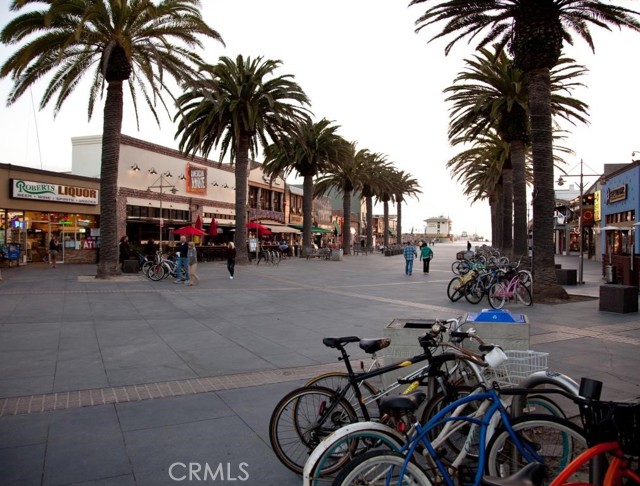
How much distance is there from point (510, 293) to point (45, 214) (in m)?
25.2

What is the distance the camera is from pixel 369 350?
393 centimetres

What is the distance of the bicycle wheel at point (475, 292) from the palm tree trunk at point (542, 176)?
1744mm

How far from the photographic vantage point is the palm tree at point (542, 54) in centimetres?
1426

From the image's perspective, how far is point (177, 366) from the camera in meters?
6.99

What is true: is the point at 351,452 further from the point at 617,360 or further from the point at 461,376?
the point at 617,360

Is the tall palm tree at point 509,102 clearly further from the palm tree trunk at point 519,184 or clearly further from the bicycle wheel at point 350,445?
the bicycle wheel at point 350,445

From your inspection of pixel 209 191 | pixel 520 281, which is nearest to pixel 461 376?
pixel 520 281

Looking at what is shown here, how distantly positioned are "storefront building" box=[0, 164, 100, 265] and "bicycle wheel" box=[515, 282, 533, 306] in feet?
73.6

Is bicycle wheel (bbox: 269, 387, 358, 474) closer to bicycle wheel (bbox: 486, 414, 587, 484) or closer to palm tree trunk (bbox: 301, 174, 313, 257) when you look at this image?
bicycle wheel (bbox: 486, 414, 587, 484)

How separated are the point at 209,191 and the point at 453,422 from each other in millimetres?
41267

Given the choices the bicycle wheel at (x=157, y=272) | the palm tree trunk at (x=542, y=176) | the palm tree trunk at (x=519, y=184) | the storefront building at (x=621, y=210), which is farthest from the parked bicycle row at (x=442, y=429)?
the storefront building at (x=621, y=210)

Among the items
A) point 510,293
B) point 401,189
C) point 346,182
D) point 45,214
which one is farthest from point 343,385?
point 401,189

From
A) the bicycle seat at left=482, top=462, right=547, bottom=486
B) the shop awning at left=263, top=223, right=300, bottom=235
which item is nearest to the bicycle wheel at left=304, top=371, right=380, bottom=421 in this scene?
the bicycle seat at left=482, top=462, right=547, bottom=486

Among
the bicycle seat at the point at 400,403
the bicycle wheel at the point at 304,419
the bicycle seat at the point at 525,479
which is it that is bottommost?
the bicycle wheel at the point at 304,419
